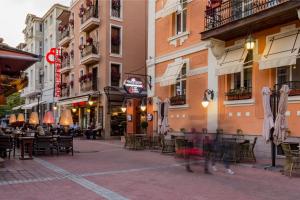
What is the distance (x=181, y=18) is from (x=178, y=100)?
435 centimetres

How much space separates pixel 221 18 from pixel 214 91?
3222mm

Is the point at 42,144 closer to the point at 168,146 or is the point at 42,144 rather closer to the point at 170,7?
the point at 168,146

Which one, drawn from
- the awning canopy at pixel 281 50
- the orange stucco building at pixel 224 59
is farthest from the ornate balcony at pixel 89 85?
the awning canopy at pixel 281 50

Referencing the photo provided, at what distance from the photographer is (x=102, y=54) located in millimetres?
28578

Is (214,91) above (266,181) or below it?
above

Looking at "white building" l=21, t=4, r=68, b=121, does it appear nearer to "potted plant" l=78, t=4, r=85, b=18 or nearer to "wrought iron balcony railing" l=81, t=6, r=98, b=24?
"potted plant" l=78, t=4, r=85, b=18

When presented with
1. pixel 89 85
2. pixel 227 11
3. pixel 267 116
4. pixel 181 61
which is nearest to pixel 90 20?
pixel 89 85

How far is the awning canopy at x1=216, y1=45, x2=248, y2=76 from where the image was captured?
14508 mm

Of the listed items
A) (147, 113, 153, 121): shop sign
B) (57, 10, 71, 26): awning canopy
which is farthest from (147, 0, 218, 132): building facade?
(57, 10, 71, 26): awning canopy

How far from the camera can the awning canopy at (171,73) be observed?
1817cm

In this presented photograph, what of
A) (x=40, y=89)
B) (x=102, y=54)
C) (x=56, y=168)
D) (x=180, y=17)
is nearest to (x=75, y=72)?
(x=102, y=54)

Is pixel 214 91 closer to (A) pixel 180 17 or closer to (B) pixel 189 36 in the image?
(B) pixel 189 36

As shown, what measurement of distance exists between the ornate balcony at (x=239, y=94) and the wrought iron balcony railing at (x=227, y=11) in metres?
2.87

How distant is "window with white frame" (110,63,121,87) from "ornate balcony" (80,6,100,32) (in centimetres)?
379
